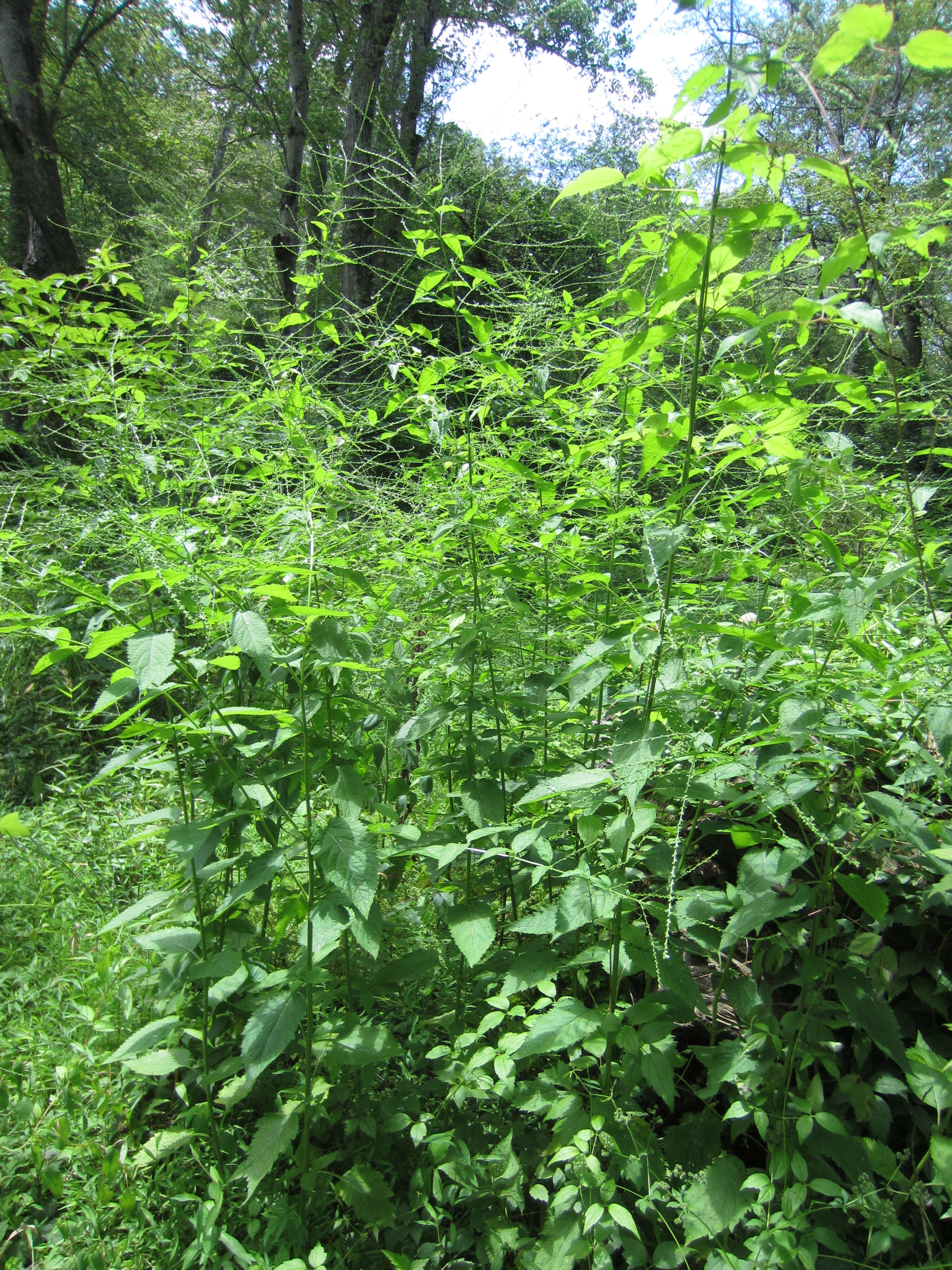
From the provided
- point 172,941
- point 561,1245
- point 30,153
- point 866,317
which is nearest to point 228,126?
point 30,153

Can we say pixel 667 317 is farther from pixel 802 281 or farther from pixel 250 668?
pixel 802 281

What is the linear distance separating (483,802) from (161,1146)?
36.1 inches

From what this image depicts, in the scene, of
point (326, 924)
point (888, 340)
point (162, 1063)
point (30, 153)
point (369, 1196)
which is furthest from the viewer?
point (30, 153)

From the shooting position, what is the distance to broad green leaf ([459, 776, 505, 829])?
4.62ft

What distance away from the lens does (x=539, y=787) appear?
1126 millimetres

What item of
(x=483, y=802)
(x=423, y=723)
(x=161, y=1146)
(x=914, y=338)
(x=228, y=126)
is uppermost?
(x=228, y=126)

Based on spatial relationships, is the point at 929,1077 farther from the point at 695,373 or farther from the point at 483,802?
the point at 695,373

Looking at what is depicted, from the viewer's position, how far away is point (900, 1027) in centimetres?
124

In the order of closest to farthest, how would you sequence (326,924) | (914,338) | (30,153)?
(326,924) → (30,153) → (914,338)

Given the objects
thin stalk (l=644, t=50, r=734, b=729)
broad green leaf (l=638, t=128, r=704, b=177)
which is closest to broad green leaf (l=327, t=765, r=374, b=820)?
thin stalk (l=644, t=50, r=734, b=729)

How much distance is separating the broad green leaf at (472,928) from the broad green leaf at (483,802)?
15 cm

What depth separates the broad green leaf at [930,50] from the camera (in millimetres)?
744

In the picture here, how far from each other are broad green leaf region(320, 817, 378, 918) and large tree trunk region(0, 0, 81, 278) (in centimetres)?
592

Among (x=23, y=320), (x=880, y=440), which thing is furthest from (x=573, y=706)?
(x=880, y=440)
